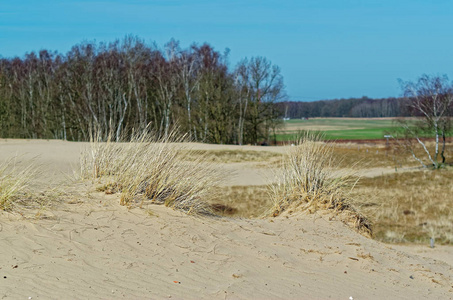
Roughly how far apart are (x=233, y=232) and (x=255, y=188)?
667 inches

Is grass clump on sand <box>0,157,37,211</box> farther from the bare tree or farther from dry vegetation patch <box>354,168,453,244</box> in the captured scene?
the bare tree

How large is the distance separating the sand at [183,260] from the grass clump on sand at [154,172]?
30 cm

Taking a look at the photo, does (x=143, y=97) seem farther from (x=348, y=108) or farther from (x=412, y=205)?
(x=348, y=108)

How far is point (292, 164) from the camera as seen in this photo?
409 inches

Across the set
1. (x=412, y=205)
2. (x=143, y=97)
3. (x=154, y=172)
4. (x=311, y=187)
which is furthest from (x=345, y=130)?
(x=154, y=172)

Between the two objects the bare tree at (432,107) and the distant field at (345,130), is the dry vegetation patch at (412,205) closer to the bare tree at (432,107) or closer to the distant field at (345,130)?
the bare tree at (432,107)

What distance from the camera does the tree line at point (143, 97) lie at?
45156 mm

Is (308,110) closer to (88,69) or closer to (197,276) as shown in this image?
(88,69)

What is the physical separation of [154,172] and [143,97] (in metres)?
42.3

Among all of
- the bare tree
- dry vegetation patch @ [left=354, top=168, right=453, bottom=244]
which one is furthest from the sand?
the bare tree

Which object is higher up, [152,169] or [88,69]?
[88,69]

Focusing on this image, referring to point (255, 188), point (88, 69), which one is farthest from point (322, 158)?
point (88, 69)

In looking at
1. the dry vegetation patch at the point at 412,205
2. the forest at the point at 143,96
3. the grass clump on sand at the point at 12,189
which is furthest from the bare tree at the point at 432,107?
the grass clump on sand at the point at 12,189

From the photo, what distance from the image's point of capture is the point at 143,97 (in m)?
49.6
